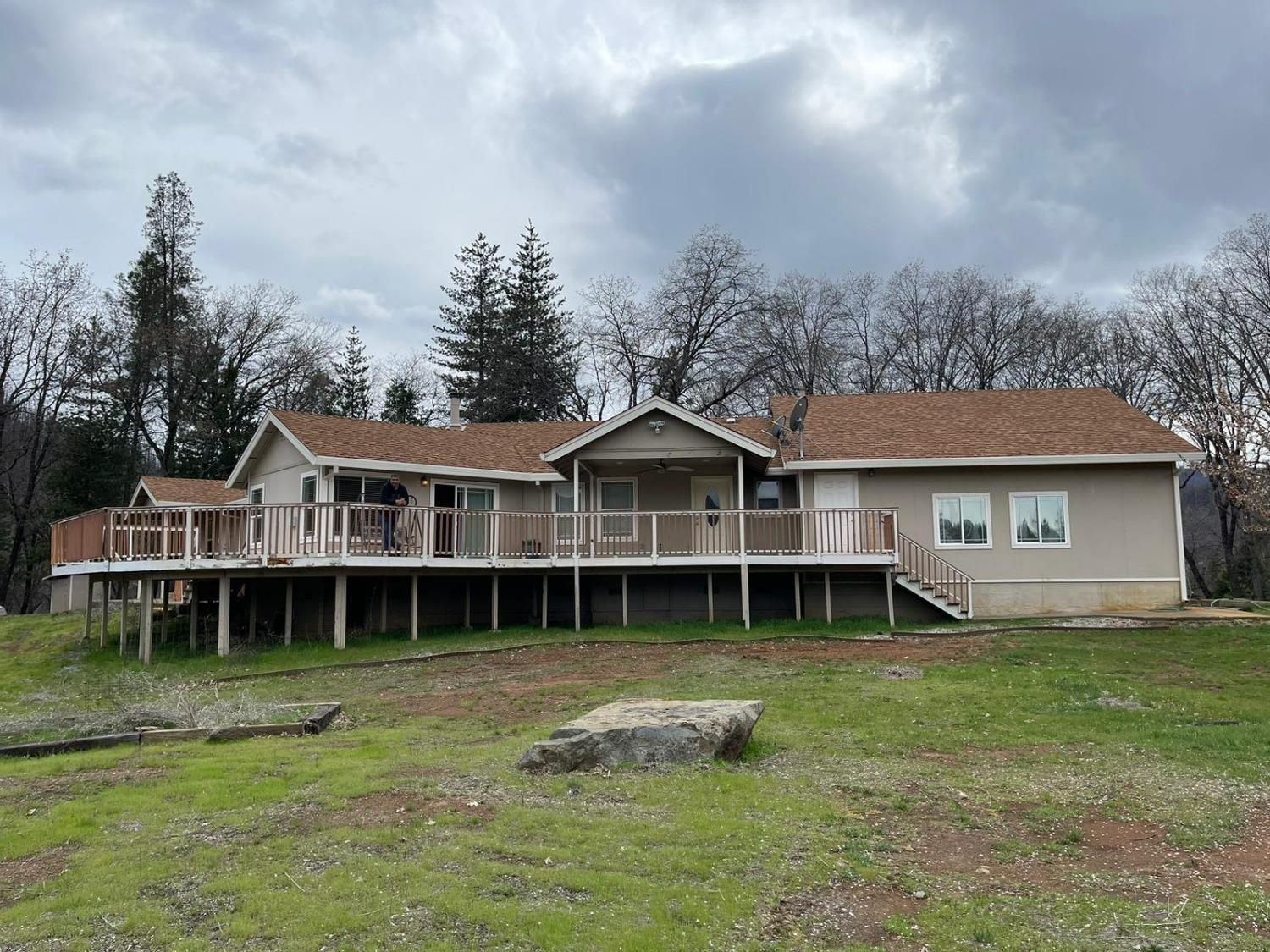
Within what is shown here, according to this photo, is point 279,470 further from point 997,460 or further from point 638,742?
point 638,742

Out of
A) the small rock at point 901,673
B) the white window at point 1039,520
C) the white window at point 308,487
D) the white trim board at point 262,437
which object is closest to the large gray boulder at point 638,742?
the small rock at point 901,673

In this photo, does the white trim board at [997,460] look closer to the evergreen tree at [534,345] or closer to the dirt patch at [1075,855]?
the dirt patch at [1075,855]

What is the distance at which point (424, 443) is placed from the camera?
23.4 metres

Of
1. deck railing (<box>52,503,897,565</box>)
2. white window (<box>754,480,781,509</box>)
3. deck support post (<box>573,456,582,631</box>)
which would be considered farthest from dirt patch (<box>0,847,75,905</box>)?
white window (<box>754,480,781,509</box>)

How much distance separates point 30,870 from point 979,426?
21.8 m

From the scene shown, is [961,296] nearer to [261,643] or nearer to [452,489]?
[452,489]

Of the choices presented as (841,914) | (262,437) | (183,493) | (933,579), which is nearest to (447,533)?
(262,437)

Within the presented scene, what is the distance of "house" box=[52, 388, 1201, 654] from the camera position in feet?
63.7

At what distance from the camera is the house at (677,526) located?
19406 mm

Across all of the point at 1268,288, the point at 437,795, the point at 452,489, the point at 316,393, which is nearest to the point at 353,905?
the point at 437,795

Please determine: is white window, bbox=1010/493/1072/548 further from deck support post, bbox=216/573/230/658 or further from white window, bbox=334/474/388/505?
deck support post, bbox=216/573/230/658

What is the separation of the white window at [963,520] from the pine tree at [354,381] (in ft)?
111

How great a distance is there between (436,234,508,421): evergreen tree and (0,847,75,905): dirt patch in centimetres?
3818

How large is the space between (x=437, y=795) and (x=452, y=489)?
1585 cm
